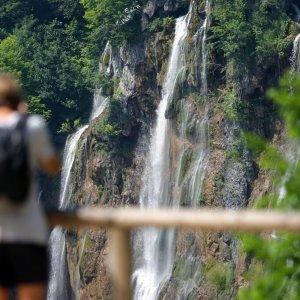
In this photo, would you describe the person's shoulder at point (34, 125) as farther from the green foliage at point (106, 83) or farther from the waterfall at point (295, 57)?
the green foliage at point (106, 83)

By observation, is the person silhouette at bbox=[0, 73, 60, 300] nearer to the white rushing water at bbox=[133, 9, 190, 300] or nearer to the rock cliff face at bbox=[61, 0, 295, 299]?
the rock cliff face at bbox=[61, 0, 295, 299]

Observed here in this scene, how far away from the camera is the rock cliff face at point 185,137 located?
42.2 m

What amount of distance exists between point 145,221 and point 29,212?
0.70m

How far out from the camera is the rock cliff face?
139 feet

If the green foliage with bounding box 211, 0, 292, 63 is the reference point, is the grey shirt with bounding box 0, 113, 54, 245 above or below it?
below

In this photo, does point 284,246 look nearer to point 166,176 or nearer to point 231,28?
point 231,28

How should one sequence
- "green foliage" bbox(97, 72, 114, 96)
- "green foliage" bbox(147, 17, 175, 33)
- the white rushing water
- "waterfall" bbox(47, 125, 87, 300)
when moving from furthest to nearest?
"green foliage" bbox(97, 72, 114, 96)
"waterfall" bbox(47, 125, 87, 300)
"green foliage" bbox(147, 17, 175, 33)
the white rushing water

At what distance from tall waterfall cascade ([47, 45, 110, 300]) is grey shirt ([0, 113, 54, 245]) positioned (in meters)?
41.9

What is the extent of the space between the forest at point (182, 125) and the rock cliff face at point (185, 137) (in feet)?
0.15

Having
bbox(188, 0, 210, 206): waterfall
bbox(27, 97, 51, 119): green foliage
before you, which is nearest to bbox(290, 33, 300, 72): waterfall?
bbox(188, 0, 210, 206): waterfall

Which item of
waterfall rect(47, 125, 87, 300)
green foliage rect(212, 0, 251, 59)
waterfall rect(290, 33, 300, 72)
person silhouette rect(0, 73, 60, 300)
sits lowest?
waterfall rect(47, 125, 87, 300)

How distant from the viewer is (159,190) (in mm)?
47562

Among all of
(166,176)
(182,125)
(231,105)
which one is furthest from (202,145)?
(166,176)

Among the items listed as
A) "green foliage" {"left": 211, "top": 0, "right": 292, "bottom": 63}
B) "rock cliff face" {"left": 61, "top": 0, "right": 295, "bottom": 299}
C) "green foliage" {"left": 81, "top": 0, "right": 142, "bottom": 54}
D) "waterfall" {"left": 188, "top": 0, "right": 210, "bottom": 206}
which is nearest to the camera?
"rock cliff face" {"left": 61, "top": 0, "right": 295, "bottom": 299}
